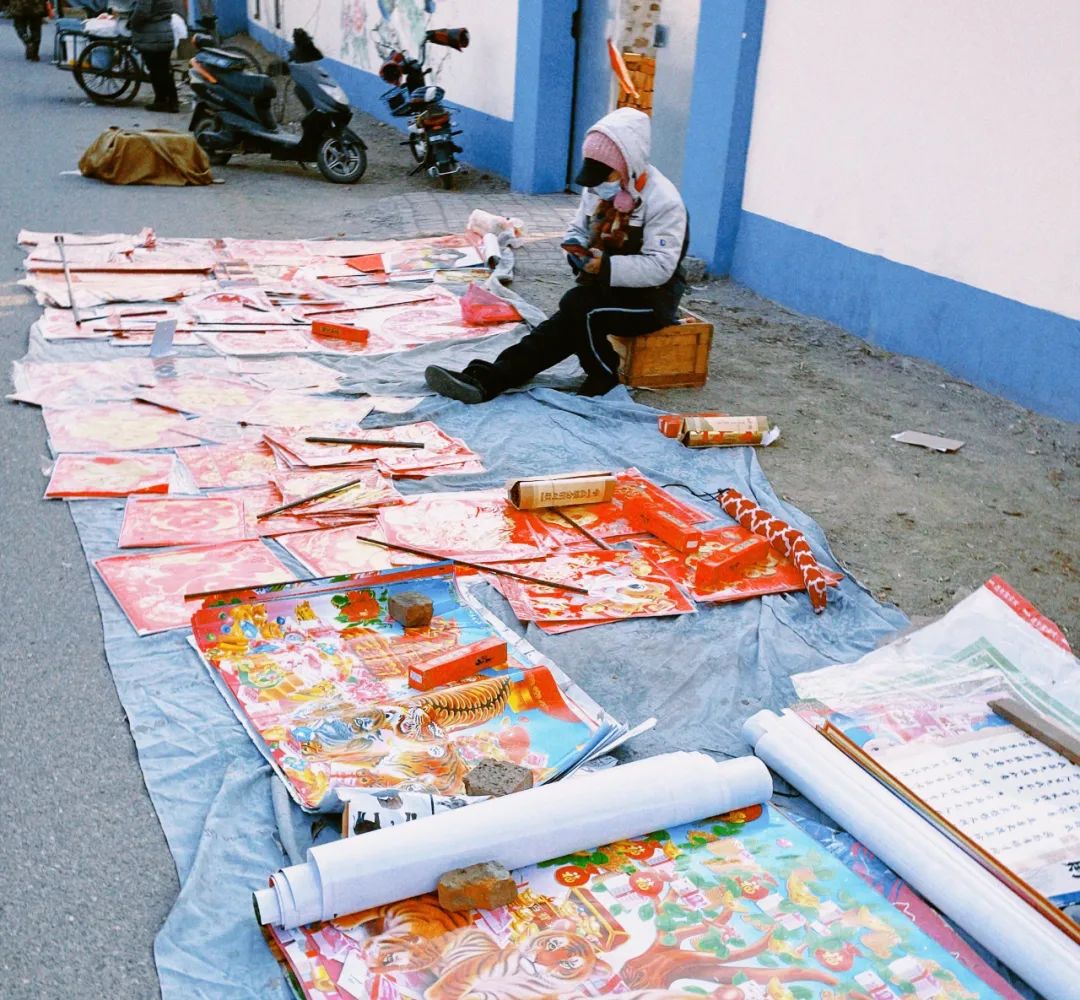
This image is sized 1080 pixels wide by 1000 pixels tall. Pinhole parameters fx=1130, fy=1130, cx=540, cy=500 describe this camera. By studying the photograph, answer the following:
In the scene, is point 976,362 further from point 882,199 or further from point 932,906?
point 932,906

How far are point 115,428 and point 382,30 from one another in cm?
886

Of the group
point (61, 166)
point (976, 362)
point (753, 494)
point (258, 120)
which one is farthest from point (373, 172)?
point (753, 494)

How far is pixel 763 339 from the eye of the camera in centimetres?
586

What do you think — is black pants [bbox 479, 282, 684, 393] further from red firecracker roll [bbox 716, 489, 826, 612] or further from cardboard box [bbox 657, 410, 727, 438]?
red firecracker roll [bbox 716, 489, 826, 612]

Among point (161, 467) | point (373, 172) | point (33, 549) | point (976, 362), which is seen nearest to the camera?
point (33, 549)

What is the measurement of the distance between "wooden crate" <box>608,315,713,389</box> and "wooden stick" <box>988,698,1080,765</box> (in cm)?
258

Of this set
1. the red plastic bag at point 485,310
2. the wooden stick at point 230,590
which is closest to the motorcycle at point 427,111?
the red plastic bag at point 485,310

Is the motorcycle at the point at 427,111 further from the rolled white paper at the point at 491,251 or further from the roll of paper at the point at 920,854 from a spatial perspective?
the roll of paper at the point at 920,854

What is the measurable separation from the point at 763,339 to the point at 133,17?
8287 millimetres

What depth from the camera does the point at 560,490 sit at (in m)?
3.69

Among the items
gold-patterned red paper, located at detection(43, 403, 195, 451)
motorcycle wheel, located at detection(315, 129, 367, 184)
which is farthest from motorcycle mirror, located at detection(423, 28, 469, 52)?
gold-patterned red paper, located at detection(43, 403, 195, 451)

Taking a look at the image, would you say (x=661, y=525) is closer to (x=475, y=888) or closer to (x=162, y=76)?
(x=475, y=888)

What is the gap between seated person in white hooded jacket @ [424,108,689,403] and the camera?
4.54 meters

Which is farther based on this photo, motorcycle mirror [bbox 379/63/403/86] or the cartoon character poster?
motorcycle mirror [bbox 379/63/403/86]
